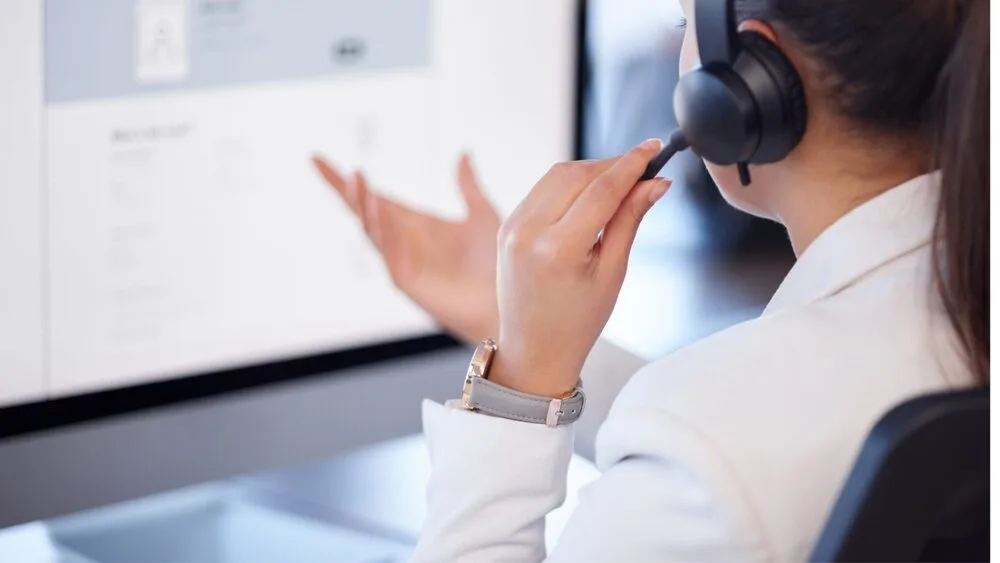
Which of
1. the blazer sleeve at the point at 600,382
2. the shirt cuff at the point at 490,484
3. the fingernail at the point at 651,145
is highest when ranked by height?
the fingernail at the point at 651,145

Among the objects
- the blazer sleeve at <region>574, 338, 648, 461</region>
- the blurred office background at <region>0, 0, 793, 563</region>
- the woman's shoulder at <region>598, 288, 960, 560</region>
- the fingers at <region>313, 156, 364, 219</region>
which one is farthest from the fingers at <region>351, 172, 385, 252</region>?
the woman's shoulder at <region>598, 288, 960, 560</region>

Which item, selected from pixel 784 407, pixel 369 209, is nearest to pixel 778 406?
pixel 784 407

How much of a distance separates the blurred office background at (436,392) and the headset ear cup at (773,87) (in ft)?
1.52

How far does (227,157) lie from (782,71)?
0.45 m

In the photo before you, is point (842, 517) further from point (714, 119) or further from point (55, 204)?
point (55, 204)

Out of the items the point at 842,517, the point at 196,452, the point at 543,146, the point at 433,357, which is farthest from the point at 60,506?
the point at 842,517

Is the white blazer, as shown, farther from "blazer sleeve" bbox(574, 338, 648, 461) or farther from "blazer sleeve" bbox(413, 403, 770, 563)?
"blazer sleeve" bbox(574, 338, 648, 461)

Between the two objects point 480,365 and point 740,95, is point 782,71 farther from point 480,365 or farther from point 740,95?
point 480,365

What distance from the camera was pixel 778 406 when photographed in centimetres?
55

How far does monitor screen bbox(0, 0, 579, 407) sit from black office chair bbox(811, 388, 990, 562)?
0.58 m

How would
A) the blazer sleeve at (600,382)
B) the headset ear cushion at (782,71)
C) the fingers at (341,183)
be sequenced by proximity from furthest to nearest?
the blazer sleeve at (600,382) < the fingers at (341,183) < the headset ear cushion at (782,71)

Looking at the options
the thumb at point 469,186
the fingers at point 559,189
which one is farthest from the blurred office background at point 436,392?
the fingers at point 559,189

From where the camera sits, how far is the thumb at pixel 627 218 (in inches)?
27.0

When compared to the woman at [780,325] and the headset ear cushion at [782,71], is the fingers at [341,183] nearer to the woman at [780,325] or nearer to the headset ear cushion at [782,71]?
the woman at [780,325]
